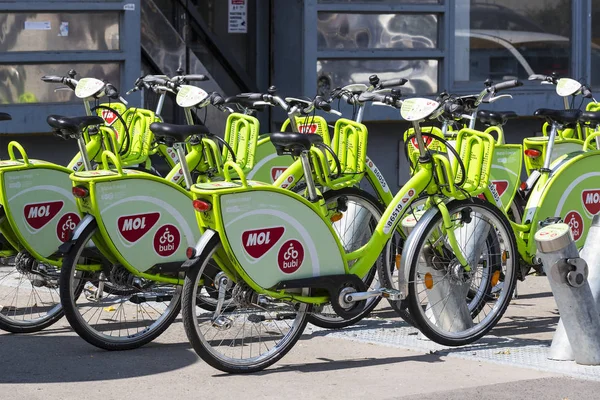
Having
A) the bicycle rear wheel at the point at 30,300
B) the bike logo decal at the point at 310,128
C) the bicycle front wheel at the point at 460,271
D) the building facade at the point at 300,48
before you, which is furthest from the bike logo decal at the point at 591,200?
the building facade at the point at 300,48

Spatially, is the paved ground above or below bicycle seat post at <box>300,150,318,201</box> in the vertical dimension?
below

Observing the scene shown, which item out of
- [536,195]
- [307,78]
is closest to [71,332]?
[536,195]

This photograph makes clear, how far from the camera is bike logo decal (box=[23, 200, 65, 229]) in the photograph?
6.89 meters

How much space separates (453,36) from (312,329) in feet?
18.2

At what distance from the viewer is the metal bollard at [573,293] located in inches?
240

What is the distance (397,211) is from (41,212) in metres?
2.03

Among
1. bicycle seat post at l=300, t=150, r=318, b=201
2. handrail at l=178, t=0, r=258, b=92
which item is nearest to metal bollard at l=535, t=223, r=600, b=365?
bicycle seat post at l=300, t=150, r=318, b=201

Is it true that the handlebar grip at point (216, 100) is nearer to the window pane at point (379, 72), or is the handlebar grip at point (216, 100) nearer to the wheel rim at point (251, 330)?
the wheel rim at point (251, 330)

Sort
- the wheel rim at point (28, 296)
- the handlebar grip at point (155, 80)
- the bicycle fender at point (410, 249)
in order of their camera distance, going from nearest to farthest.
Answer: the bicycle fender at point (410, 249) < the wheel rim at point (28, 296) < the handlebar grip at point (155, 80)

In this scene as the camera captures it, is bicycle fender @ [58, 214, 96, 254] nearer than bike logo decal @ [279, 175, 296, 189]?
Yes

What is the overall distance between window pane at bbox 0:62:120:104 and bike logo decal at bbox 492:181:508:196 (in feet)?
13.0

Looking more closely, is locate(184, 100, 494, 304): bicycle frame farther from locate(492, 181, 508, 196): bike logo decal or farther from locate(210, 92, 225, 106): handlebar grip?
locate(210, 92, 225, 106): handlebar grip

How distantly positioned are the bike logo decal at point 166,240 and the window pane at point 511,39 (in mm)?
6033

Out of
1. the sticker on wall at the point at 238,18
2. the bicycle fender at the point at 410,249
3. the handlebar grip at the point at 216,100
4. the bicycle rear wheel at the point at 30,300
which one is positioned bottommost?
the bicycle rear wheel at the point at 30,300
